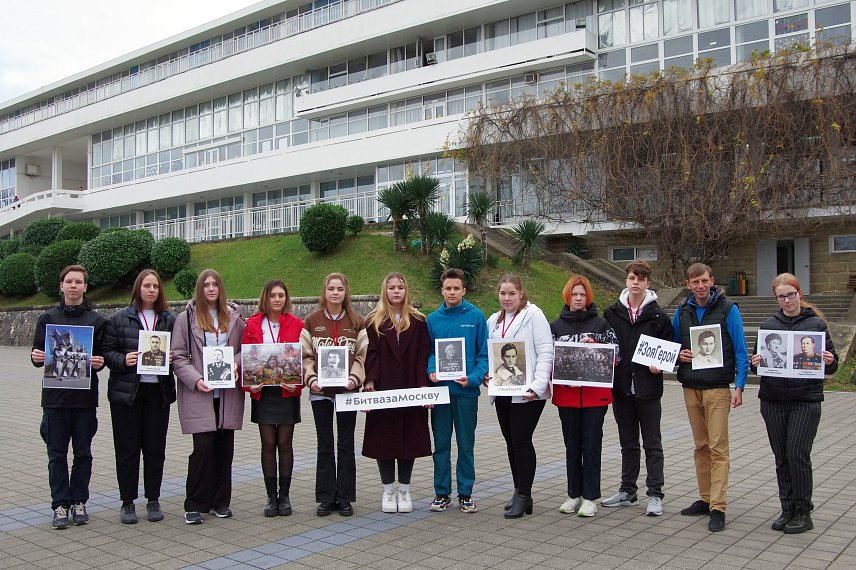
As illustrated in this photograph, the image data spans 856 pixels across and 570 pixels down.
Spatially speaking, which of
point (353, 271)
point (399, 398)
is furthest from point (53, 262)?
point (399, 398)

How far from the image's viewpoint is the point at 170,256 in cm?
2858

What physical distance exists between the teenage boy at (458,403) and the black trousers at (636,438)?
1239mm

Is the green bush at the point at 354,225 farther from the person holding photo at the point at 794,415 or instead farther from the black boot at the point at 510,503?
the person holding photo at the point at 794,415

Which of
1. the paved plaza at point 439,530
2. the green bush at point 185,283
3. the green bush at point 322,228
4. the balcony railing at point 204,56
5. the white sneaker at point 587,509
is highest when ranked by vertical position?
the balcony railing at point 204,56

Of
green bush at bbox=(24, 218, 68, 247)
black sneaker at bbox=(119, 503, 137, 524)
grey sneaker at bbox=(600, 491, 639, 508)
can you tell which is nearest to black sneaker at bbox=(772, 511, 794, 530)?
grey sneaker at bbox=(600, 491, 639, 508)

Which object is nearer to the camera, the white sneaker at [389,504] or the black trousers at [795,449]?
the black trousers at [795,449]

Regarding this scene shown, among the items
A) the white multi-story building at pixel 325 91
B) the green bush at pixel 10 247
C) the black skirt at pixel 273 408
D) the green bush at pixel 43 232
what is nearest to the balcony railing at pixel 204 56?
the white multi-story building at pixel 325 91

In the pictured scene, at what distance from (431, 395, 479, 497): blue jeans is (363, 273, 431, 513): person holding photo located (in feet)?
0.37

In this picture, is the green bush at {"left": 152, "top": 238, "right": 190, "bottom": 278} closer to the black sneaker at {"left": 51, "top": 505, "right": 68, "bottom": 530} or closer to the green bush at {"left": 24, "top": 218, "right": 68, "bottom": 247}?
the green bush at {"left": 24, "top": 218, "right": 68, "bottom": 247}

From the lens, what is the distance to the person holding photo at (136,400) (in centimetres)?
595

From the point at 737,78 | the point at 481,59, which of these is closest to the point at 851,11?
the point at 737,78

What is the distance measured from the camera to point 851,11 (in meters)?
25.4

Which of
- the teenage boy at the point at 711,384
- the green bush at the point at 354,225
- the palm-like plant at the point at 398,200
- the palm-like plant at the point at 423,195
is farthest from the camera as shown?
the green bush at the point at 354,225

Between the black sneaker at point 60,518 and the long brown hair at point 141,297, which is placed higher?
the long brown hair at point 141,297
